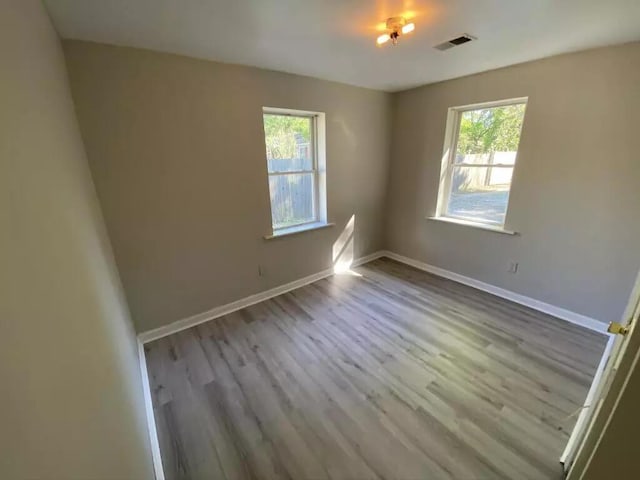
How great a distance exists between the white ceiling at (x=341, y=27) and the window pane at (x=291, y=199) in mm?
1132

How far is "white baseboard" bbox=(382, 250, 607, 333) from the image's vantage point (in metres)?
2.55

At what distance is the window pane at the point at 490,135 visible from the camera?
9.24 ft

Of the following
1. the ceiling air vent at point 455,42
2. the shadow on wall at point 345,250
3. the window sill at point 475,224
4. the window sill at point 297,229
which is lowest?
the shadow on wall at point 345,250

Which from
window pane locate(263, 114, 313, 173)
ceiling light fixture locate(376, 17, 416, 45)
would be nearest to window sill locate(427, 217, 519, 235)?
window pane locate(263, 114, 313, 173)

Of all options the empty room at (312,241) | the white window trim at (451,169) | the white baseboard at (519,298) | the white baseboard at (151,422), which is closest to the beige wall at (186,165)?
the empty room at (312,241)

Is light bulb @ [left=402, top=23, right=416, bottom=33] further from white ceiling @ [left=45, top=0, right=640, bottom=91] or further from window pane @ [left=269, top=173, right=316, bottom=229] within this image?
window pane @ [left=269, top=173, right=316, bottom=229]

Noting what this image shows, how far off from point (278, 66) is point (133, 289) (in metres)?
→ 2.38

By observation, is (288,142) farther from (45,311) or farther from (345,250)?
(45,311)

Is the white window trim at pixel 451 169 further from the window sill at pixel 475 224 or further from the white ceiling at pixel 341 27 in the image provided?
the white ceiling at pixel 341 27

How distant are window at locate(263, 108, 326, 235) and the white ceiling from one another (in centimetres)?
63

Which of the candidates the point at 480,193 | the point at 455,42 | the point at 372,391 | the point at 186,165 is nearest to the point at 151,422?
the point at 372,391

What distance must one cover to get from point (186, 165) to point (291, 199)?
122cm

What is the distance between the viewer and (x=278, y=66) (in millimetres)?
2547

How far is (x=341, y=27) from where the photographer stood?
1799 millimetres
